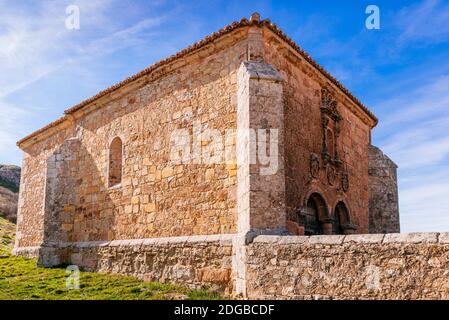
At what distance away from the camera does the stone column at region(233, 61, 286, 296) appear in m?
8.45

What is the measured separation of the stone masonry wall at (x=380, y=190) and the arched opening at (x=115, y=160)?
306 inches

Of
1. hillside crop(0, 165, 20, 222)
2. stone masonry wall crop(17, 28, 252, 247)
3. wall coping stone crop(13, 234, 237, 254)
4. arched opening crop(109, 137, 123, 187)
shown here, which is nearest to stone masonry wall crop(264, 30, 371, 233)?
Result: stone masonry wall crop(17, 28, 252, 247)

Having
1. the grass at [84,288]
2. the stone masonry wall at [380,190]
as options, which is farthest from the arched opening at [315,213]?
the stone masonry wall at [380,190]

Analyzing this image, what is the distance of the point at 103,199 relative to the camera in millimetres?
12672

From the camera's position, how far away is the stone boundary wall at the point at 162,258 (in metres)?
9.18

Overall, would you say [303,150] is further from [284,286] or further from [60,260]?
[60,260]

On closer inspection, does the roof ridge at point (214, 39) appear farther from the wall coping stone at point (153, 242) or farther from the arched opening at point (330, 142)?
the wall coping stone at point (153, 242)

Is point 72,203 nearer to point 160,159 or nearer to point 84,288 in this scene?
point 160,159

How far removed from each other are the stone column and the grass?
59.4 inches

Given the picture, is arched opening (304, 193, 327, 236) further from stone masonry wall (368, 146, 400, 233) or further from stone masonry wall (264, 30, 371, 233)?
stone masonry wall (368, 146, 400, 233)
